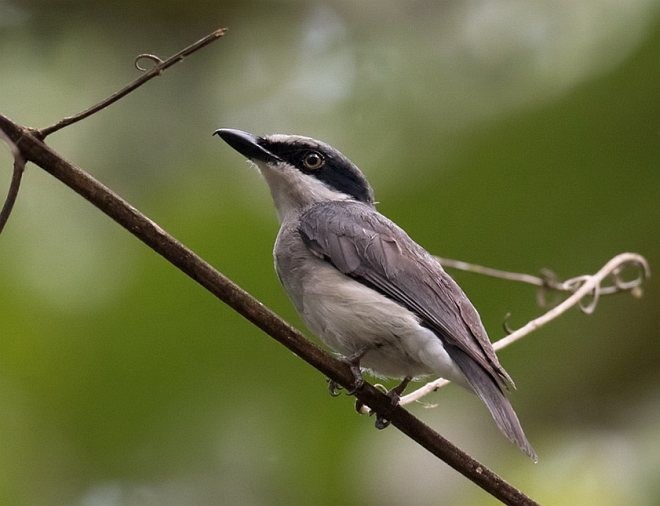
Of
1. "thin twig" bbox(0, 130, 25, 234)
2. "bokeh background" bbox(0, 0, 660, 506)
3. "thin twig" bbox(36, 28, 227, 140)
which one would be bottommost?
"bokeh background" bbox(0, 0, 660, 506)

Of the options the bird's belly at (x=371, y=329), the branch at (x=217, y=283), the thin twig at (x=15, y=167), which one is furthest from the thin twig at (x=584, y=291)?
the thin twig at (x=15, y=167)

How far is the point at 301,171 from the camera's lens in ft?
13.3

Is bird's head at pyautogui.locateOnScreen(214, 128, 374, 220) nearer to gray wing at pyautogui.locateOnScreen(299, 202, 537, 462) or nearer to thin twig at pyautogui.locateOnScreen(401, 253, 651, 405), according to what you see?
gray wing at pyautogui.locateOnScreen(299, 202, 537, 462)

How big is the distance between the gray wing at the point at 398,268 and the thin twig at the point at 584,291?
0.40 ft

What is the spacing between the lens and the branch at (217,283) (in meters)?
2.19

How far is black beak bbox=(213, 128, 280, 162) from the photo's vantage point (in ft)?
12.2

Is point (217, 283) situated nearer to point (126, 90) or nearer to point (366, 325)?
point (126, 90)

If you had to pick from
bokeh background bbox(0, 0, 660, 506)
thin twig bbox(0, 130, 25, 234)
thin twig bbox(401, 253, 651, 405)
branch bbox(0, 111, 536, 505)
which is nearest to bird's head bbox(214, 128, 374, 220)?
bokeh background bbox(0, 0, 660, 506)

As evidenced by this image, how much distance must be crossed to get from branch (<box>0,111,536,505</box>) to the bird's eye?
4.84 feet

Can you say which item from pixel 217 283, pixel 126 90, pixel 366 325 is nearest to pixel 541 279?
pixel 366 325

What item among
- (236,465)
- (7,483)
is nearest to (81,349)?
(7,483)

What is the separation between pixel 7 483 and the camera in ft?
12.0

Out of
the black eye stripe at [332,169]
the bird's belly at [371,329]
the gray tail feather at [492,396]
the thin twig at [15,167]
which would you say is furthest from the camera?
the black eye stripe at [332,169]

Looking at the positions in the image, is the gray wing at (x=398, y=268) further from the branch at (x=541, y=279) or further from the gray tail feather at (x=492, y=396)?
the branch at (x=541, y=279)
